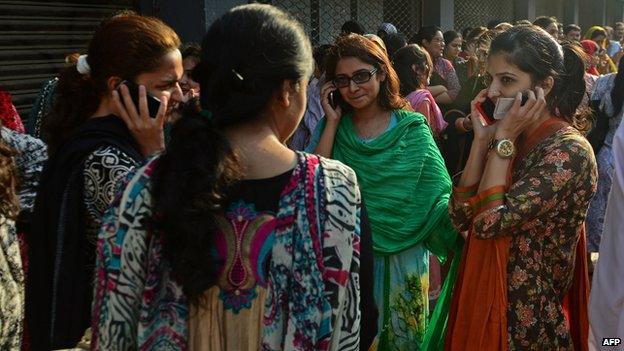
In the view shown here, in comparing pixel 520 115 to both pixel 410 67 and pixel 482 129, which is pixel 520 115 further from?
pixel 410 67

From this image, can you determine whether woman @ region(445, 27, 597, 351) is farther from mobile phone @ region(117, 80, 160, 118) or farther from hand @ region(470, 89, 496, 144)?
mobile phone @ region(117, 80, 160, 118)

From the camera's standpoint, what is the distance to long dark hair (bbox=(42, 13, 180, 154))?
7.95ft

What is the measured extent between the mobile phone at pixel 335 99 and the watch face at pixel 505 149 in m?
1.06

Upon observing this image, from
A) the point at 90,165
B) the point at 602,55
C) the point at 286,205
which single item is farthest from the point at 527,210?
the point at 602,55

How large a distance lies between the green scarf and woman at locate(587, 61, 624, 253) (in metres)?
2.42

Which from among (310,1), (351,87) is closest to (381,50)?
(351,87)

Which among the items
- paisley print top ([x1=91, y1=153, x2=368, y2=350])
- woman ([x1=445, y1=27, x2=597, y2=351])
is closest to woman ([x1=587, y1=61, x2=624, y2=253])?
woman ([x1=445, y1=27, x2=597, y2=351])

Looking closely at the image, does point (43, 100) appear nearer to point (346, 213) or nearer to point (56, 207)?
point (56, 207)

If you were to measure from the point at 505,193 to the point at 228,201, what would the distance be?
1.24 m

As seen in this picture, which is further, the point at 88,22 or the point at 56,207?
the point at 88,22

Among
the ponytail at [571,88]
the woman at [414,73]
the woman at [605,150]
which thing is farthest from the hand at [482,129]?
the woman at [605,150]

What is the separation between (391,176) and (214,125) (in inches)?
69.1

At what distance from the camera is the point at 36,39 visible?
5.94 m

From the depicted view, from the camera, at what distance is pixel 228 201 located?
64.0 inches
